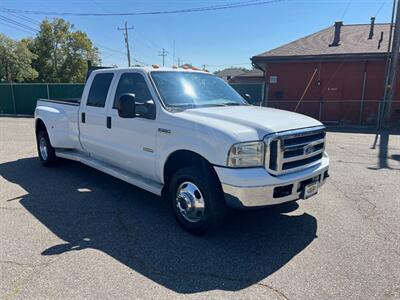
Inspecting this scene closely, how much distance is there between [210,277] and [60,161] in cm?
515

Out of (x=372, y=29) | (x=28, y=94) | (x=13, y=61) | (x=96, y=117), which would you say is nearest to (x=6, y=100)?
(x=28, y=94)

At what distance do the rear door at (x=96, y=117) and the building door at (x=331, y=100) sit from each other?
14.0 m

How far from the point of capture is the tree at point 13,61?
128 ft

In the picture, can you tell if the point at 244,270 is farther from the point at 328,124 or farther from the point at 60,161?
the point at 328,124

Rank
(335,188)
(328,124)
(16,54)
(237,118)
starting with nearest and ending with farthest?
(237,118), (335,188), (328,124), (16,54)

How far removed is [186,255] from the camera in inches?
129

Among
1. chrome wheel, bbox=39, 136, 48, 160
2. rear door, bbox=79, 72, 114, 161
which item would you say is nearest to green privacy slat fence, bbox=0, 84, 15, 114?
chrome wheel, bbox=39, 136, 48, 160

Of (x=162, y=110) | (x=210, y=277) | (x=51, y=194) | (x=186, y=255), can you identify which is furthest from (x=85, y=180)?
(x=210, y=277)

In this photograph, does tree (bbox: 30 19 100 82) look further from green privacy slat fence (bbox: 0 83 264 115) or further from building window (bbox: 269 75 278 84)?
building window (bbox: 269 75 278 84)

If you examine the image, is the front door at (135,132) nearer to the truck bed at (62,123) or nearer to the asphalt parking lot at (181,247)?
the asphalt parking lot at (181,247)

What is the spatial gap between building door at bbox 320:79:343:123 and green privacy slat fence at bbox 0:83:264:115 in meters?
14.6

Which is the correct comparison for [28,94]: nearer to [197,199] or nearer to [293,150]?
[197,199]

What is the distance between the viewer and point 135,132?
14.1 feet

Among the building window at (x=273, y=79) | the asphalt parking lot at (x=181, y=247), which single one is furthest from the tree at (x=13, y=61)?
the asphalt parking lot at (x=181, y=247)
